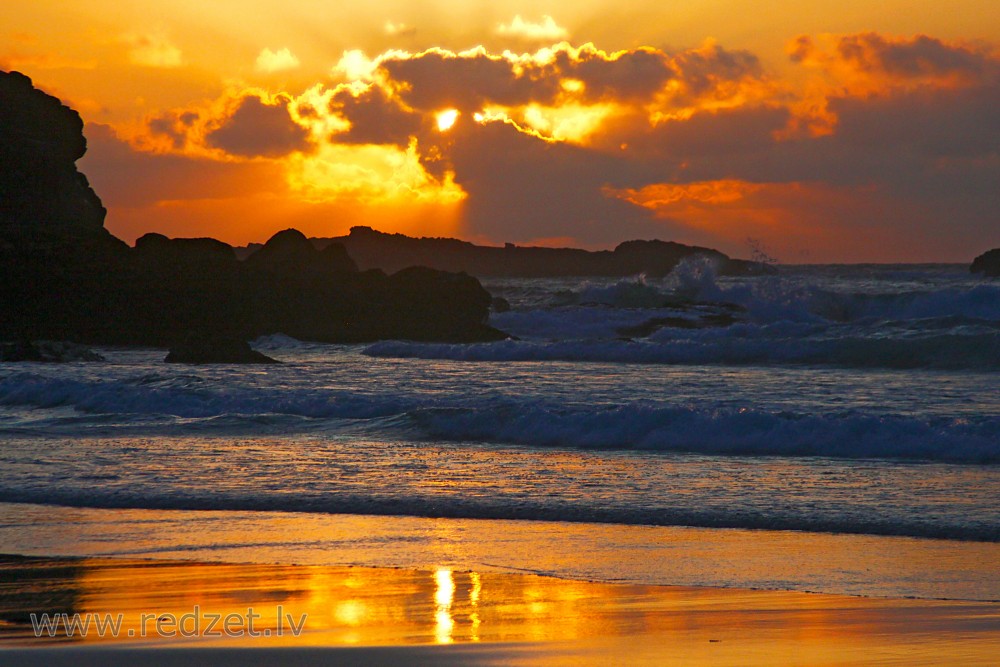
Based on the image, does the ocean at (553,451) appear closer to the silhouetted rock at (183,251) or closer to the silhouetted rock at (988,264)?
Result: the silhouetted rock at (183,251)

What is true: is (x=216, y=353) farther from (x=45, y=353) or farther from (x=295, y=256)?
(x=295, y=256)

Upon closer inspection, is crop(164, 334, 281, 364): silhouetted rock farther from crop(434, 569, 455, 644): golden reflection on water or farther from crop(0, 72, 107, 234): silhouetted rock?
crop(434, 569, 455, 644): golden reflection on water

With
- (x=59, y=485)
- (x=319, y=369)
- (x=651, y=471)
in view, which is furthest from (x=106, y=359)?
(x=651, y=471)

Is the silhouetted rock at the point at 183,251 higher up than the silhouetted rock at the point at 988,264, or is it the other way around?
the silhouetted rock at the point at 988,264

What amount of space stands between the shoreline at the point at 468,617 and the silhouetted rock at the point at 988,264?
266 ft

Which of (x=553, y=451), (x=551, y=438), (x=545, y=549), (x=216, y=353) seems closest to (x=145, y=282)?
(x=216, y=353)

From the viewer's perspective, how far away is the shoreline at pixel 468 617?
494 centimetres

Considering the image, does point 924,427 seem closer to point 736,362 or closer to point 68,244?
point 736,362

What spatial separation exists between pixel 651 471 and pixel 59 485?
5589 millimetres

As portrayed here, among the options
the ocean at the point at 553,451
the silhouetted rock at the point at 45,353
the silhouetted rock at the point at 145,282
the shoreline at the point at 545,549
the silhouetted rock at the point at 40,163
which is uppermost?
the silhouetted rock at the point at 40,163

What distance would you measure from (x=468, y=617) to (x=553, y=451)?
651 centimetres

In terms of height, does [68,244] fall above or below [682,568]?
above

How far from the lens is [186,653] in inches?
194

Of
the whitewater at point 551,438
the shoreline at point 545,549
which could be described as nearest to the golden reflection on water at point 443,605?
the shoreline at point 545,549
